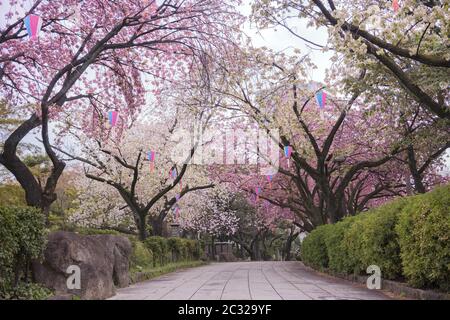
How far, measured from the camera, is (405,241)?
6328 millimetres

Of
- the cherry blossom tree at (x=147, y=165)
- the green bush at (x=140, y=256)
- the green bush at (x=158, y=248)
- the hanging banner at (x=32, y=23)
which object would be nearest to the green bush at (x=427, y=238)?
the hanging banner at (x=32, y=23)

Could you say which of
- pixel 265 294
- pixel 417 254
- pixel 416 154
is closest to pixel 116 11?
pixel 265 294

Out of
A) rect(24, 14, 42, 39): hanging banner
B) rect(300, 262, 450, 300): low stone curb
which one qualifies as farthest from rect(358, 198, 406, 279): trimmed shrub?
rect(24, 14, 42, 39): hanging banner

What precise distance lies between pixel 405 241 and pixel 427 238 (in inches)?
30.4

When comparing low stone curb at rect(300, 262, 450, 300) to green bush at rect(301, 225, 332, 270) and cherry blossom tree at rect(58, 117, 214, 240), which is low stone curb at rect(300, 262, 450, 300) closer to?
green bush at rect(301, 225, 332, 270)

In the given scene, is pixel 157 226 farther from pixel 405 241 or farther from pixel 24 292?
pixel 405 241

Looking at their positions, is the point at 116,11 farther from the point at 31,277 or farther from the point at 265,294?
the point at 265,294

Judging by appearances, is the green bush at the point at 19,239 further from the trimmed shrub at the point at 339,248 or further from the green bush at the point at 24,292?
the trimmed shrub at the point at 339,248

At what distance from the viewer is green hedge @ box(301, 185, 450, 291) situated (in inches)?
212

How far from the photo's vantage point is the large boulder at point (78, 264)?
609 cm

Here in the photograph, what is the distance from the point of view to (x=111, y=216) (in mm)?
24516

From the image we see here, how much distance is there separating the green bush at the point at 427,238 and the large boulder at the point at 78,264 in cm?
468

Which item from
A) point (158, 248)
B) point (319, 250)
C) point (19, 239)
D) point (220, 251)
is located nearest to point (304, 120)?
point (319, 250)
